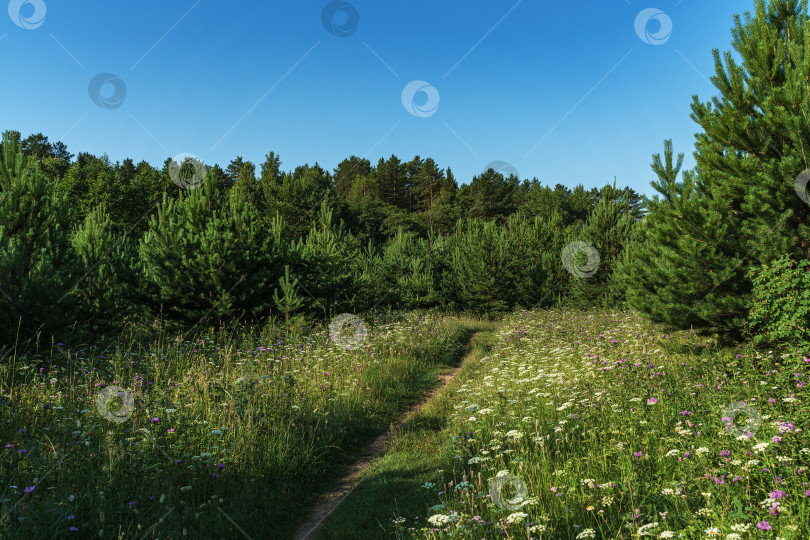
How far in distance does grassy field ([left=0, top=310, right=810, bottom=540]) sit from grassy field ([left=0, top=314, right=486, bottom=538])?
3 cm

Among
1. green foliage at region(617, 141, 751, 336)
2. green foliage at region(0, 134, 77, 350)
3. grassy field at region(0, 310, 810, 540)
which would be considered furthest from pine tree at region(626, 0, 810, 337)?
green foliage at region(0, 134, 77, 350)

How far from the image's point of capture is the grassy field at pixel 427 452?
3555 mm

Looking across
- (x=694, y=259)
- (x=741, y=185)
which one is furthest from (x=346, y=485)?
(x=741, y=185)

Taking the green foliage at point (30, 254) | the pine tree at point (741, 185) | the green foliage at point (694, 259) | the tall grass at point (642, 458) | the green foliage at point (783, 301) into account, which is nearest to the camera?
the tall grass at point (642, 458)

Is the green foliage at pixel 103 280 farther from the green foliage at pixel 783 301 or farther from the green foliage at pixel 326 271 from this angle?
the green foliage at pixel 783 301

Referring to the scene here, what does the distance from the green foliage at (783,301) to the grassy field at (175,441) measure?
20.1ft

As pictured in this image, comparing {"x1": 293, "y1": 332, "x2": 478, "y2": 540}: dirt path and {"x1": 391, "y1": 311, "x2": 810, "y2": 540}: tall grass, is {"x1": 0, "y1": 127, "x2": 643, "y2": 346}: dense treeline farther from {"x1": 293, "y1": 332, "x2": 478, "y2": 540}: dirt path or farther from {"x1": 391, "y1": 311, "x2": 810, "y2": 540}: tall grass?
{"x1": 293, "y1": 332, "x2": 478, "y2": 540}: dirt path

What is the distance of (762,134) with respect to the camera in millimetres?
6789

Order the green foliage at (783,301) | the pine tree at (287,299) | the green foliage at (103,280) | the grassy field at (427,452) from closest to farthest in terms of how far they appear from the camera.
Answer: the grassy field at (427,452) < the green foliage at (783,301) < the green foliage at (103,280) < the pine tree at (287,299)

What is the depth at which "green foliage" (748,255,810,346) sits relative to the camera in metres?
6.07

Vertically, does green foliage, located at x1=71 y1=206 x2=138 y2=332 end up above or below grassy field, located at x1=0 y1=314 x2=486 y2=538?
above

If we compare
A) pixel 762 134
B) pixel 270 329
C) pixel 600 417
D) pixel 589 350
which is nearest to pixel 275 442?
pixel 600 417

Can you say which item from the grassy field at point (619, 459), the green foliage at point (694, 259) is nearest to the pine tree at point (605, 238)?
the green foliage at point (694, 259)

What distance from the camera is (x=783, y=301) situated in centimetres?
632
